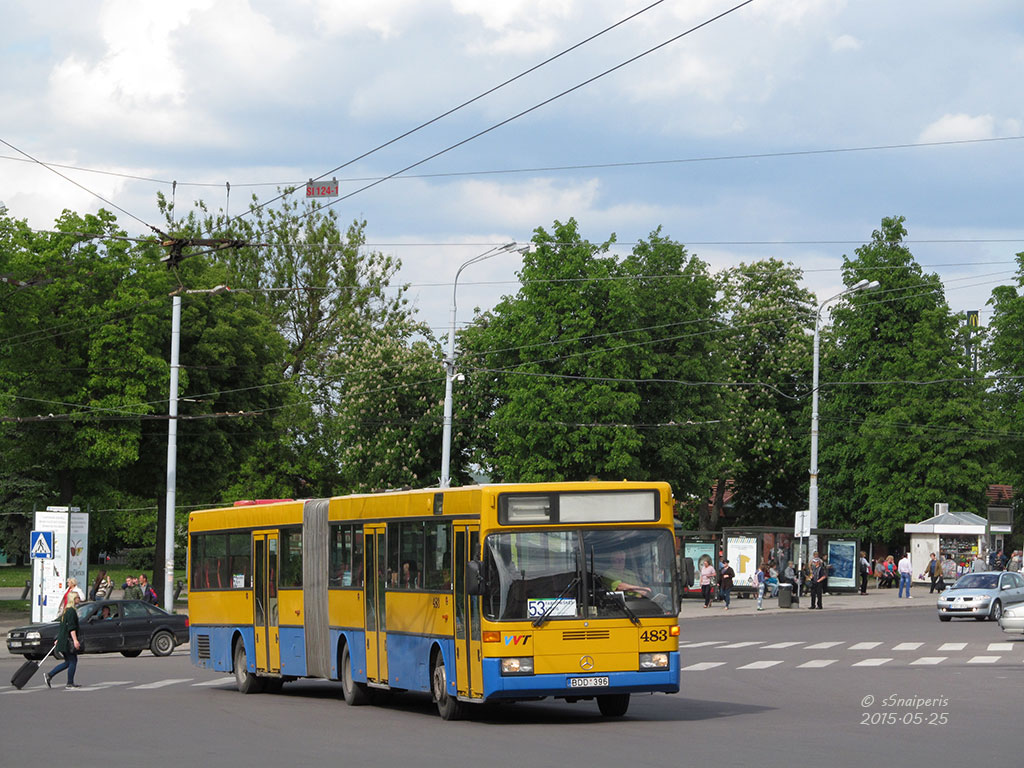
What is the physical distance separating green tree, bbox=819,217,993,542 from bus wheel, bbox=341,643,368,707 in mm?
53070

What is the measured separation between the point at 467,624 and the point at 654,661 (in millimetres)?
1959

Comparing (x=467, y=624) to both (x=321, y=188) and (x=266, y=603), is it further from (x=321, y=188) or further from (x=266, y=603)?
(x=321, y=188)

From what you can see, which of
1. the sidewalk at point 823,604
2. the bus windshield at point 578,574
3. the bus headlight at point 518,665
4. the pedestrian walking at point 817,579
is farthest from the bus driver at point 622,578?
the pedestrian walking at point 817,579

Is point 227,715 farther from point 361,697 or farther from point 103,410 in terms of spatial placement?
point 103,410

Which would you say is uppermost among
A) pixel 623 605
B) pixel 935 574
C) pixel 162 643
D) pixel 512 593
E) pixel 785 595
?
pixel 512 593

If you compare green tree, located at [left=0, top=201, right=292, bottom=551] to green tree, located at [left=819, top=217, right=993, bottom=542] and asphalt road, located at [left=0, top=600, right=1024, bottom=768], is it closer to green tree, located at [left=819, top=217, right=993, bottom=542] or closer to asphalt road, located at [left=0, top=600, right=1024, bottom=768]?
asphalt road, located at [left=0, top=600, right=1024, bottom=768]

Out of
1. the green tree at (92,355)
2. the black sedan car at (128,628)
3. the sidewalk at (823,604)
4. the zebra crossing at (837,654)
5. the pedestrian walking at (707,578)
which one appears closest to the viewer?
the zebra crossing at (837,654)

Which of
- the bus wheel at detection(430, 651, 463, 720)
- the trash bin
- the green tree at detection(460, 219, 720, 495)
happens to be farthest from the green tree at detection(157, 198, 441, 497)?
the bus wheel at detection(430, 651, 463, 720)

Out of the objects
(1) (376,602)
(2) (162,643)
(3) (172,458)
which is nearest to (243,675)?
(1) (376,602)

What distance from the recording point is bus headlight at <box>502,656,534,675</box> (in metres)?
16.1

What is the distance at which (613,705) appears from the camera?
17500 millimetres

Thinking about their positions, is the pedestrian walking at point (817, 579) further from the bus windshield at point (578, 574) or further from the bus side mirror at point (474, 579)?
the bus side mirror at point (474, 579)

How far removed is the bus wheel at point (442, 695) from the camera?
681 inches

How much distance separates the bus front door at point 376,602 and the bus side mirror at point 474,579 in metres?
3.12
